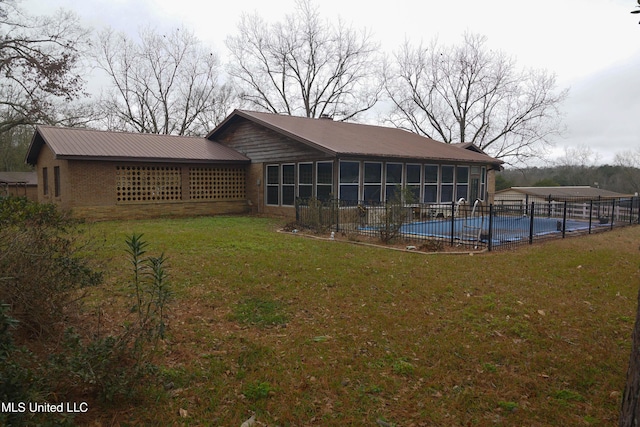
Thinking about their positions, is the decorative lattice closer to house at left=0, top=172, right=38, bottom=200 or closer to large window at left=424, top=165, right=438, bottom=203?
large window at left=424, top=165, right=438, bottom=203

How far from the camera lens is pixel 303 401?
3395 millimetres

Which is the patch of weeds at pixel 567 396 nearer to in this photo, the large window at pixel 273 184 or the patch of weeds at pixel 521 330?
the patch of weeds at pixel 521 330

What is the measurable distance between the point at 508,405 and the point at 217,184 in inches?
693

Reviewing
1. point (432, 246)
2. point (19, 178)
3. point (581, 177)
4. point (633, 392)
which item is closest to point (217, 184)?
point (432, 246)

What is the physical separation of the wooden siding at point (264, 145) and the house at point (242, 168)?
4 cm

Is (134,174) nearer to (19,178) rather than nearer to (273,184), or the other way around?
(273,184)

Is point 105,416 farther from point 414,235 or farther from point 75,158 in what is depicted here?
point 75,158

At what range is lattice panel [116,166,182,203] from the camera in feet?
55.2

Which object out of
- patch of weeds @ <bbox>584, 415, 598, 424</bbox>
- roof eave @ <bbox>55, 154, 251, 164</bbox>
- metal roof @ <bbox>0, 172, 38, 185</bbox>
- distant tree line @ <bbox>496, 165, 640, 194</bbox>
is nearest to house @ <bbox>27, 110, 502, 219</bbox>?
roof eave @ <bbox>55, 154, 251, 164</bbox>

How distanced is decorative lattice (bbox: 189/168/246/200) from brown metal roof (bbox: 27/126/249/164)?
0.74 metres

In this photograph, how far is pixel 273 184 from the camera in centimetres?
1898

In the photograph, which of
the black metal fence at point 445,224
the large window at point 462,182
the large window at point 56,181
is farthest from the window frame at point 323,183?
the large window at point 56,181

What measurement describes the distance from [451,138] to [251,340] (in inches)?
1516

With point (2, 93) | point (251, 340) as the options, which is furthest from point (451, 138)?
point (251, 340)
